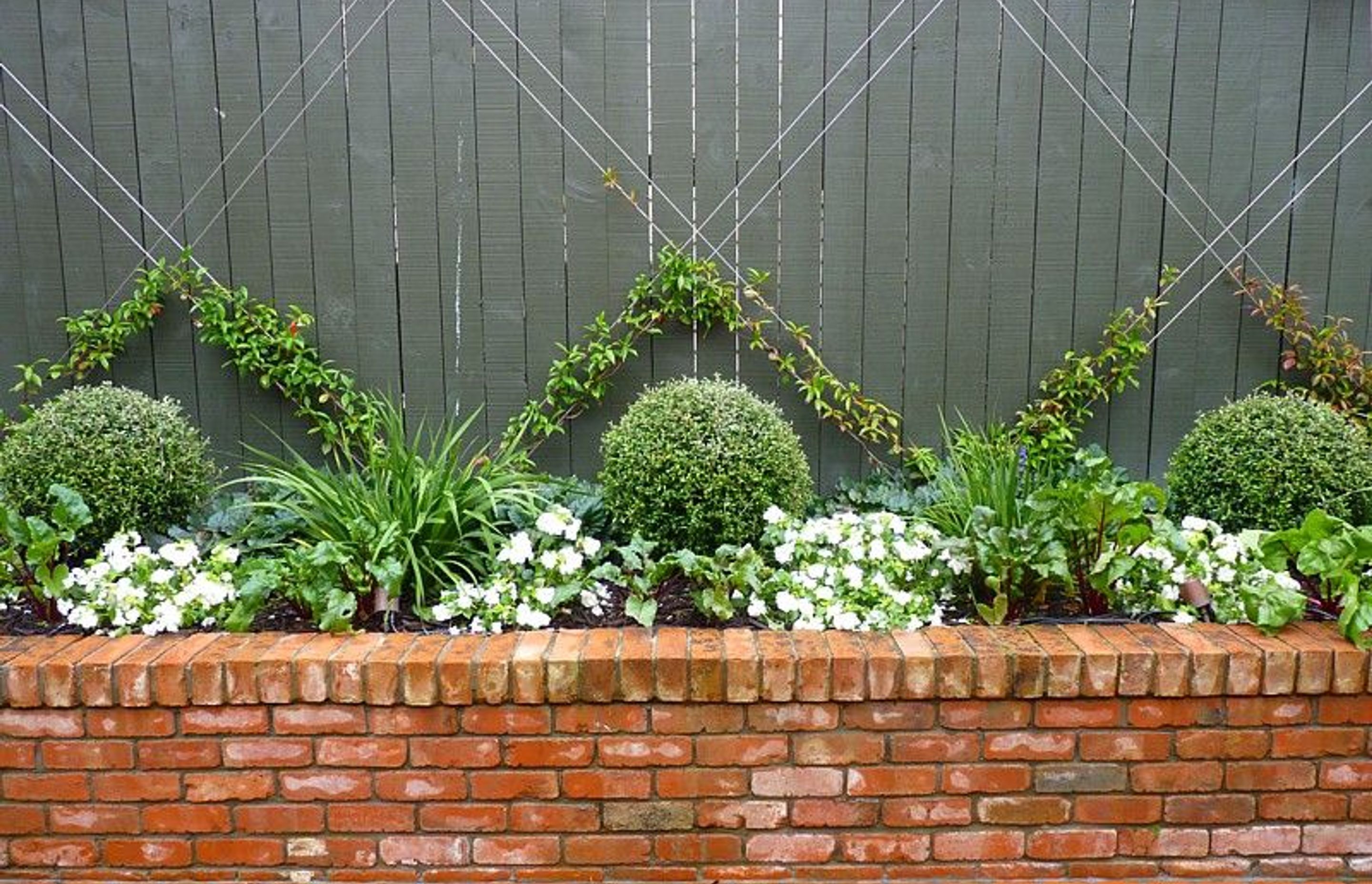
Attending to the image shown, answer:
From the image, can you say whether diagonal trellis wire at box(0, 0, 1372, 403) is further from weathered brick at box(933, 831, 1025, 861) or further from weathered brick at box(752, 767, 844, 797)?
weathered brick at box(933, 831, 1025, 861)

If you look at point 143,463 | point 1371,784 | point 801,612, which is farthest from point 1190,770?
point 143,463

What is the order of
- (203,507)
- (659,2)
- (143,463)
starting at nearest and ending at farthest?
1. (143,463)
2. (203,507)
3. (659,2)

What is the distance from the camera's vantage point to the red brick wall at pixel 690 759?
7.47 feet

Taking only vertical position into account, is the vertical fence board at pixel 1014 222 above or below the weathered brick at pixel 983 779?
above

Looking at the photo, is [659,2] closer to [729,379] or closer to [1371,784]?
[729,379]

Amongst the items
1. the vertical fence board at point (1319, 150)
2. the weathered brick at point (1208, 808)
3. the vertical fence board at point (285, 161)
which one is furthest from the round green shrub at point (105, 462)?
the vertical fence board at point (1319, 150)

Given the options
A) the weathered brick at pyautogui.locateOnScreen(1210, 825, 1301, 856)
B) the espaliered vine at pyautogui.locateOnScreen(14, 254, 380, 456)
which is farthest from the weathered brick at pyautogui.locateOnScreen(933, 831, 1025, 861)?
the espaliered vine at pyautogui.locateOnScreen(14, 254, 380, 456)

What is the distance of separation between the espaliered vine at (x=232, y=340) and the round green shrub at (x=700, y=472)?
130 centimetres

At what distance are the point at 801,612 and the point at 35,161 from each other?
3476 millimetres

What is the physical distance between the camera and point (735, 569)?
2664 millimetres

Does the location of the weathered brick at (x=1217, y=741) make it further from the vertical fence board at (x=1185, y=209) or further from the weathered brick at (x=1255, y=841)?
the vertical fence board at (x=1185, y=209)

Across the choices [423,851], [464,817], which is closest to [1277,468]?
[464,817]

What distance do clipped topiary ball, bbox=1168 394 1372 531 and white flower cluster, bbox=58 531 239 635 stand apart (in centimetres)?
299

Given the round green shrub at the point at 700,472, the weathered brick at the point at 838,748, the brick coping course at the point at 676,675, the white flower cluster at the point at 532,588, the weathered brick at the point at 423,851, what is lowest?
the weathered brick at the point at 423,851
